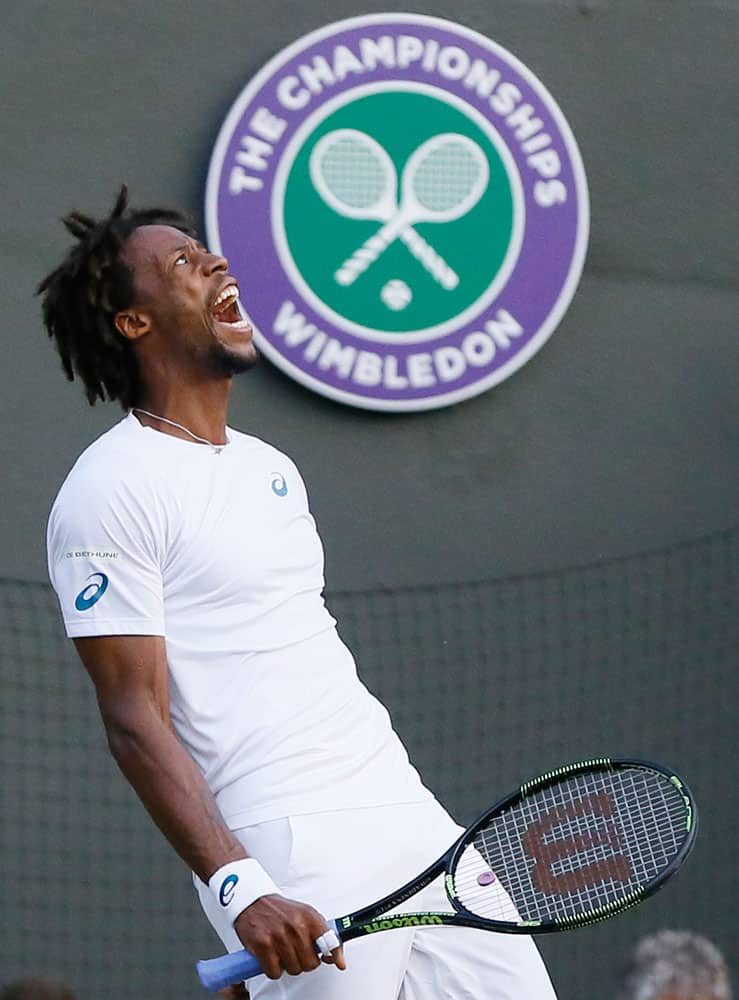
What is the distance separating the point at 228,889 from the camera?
3.01 metres

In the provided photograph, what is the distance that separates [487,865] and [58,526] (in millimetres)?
927

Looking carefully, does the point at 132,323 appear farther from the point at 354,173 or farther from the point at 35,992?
the point at 354,173

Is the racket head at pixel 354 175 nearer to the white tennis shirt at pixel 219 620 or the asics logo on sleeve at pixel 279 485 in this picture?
the asics logo on sleeve at pixel 279 485

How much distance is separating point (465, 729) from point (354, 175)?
192 centimetres

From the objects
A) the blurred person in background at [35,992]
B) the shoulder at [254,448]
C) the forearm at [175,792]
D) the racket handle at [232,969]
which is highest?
the shoulder at [254,448]

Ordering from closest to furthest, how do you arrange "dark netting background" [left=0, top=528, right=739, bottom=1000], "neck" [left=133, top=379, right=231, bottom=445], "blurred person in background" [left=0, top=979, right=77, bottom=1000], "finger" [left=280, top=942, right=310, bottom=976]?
"finger" [left=280, top=942, right=310, bottom=976] → "neck" [left=133, top=379, right=231, bottom=445] → "blurred person in background" [left=0, top=979, right=77, bottom=1000] → "dark netting background" [left=0, top=528, right=739, bottom=1000]

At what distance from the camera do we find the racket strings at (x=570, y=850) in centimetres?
327

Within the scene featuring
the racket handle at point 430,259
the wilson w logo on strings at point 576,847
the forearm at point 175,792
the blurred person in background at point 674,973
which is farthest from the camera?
the racket handle at point 430,259

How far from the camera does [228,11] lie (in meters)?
6.52

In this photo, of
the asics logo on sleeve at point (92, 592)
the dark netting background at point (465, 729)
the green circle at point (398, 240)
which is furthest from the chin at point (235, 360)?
the green circle at point (398, 240)

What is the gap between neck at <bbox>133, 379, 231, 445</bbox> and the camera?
136 inches

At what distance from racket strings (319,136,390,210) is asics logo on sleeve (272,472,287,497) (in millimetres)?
3214

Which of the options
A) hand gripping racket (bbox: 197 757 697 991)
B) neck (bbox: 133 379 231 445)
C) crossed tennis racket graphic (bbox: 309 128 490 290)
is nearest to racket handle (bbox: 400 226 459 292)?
crossed tennis racket graphic (bbox: 309 128 490 290)

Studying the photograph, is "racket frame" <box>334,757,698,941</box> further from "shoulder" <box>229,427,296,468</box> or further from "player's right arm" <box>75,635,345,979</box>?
"shoulder" <box>229,427,296,468</box>
